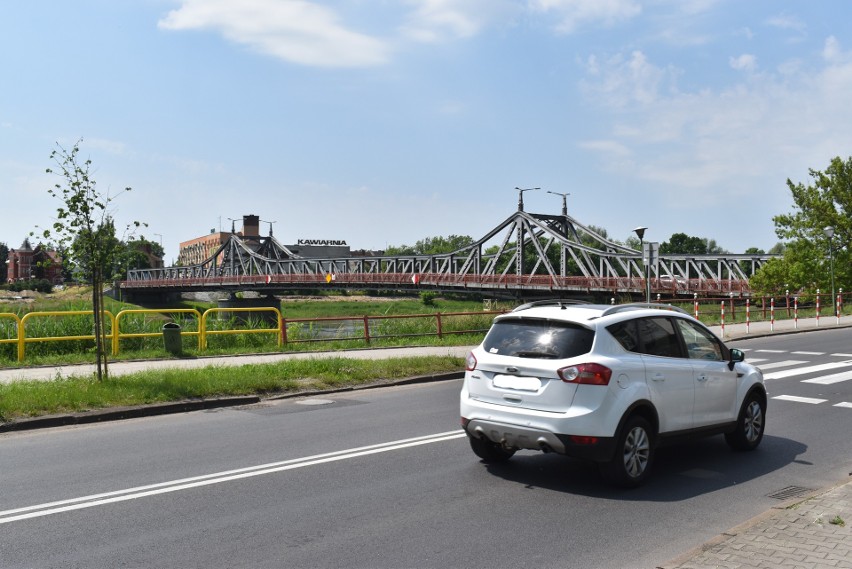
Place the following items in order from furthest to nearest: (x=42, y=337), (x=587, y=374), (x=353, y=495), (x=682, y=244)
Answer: (x=682, y=244) < (x=42, y=337) < (x=587, y=374) < (x=353, y=495)

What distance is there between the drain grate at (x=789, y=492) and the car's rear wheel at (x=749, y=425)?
52.5 inches

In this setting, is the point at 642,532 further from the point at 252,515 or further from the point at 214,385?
the point at 214,385

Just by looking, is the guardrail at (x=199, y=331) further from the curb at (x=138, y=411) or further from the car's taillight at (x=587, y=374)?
the car's taillight at (x=587, y=374)

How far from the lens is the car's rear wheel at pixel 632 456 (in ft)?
22.6

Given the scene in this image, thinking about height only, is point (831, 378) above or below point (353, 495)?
below

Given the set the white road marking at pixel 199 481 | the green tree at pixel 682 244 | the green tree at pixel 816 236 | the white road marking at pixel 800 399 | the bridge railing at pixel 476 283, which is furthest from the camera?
the green tree at pixel 682 244

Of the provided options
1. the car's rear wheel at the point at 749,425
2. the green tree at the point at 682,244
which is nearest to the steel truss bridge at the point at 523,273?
the green tree at the point at 682,244

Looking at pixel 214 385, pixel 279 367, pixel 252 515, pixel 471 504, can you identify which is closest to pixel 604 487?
pixel 471 504

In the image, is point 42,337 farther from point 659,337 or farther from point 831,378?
point 831,378

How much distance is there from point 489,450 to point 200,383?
6299 millimetres

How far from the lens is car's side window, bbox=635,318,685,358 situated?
751cm

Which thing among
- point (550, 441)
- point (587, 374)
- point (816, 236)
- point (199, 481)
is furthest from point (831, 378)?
point (816, 236)

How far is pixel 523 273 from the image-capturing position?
10581 centimetres

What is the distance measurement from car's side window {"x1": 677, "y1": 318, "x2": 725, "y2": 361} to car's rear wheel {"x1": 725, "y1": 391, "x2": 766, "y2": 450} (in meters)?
0.73
